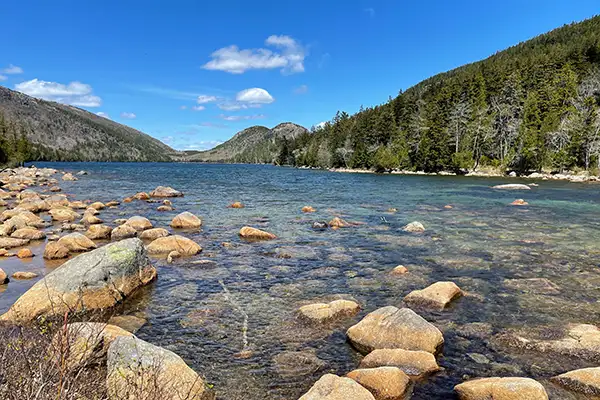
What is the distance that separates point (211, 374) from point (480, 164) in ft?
293

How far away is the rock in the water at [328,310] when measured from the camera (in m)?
9.27

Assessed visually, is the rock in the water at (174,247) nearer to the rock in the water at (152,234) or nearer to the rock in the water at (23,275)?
the rock in the water at (152,234)

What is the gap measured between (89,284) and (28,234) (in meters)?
10.2

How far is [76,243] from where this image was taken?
49.4ft

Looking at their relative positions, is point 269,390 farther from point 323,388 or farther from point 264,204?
point 264,204

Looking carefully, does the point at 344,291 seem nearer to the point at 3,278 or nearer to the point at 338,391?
the point at 338,391

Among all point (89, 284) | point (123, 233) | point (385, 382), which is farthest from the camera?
point (123, 233)

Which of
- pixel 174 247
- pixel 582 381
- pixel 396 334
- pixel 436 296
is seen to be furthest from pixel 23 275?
pixel 582 381

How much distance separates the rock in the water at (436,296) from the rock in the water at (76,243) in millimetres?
12682

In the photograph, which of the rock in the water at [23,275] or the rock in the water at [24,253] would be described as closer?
the rock in the water at [23,275]

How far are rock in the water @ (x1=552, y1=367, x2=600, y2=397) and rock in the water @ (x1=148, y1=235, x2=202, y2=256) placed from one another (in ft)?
40.6

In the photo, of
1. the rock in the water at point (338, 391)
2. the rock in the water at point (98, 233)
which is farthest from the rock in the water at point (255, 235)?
the rock in the water at point (338, 391)

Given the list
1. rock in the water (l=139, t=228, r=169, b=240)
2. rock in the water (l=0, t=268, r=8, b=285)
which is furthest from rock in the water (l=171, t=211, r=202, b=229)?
rock in the water (l=0, t=268, r=8, b=285)

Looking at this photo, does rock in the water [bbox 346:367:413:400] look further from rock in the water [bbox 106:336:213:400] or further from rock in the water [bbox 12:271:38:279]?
rock in the water [bbox 12:271:38:279]
